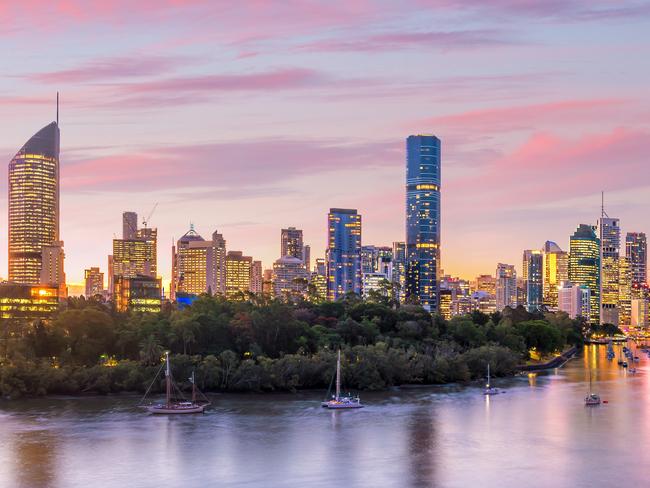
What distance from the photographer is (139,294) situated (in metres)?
174

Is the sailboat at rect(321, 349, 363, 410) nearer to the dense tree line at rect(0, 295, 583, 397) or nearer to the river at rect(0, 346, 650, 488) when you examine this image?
the river at rect(0, 346, 650, 488)

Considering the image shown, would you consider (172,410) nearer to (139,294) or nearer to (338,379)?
(338,379)

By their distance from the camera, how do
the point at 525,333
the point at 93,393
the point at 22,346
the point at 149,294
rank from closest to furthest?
the point at 93,393
the point at 22,346
the point at 525,333
the point at 149,294

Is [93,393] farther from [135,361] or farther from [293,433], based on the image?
[293,433]

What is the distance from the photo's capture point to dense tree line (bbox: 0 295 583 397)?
89.9 m

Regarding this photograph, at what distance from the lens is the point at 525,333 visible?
13975 cm

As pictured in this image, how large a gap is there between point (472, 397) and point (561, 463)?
31.3 m

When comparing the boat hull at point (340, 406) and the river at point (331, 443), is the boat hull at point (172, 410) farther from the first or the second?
the boat hull at point (340, 406)

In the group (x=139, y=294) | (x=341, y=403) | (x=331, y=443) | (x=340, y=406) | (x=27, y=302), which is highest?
(x=139, y=294)

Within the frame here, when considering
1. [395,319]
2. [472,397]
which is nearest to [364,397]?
[472,397]

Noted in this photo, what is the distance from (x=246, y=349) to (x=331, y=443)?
36.6 m

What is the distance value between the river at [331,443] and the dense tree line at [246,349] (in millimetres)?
2924

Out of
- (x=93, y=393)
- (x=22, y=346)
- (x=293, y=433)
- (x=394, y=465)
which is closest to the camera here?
(x=394, y=465)

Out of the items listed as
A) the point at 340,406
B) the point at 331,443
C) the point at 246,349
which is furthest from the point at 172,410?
the point at 246,349
